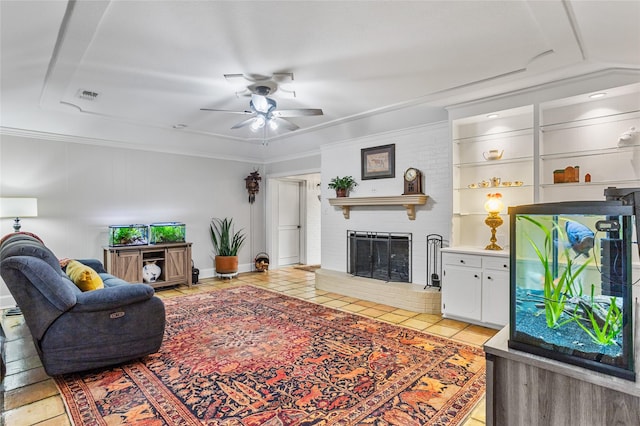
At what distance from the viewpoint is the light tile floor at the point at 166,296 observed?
2.14 m

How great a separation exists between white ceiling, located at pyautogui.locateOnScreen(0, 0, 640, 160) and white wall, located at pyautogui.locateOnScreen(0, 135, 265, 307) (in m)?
0.80

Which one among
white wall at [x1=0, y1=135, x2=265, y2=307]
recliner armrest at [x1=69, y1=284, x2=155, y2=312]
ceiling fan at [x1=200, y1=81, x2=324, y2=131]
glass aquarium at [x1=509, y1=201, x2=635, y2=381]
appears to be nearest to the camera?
glass aquarium at [x1=509, y1=201, x2=635, y2=381]

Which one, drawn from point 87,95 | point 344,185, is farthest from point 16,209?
point 344,185

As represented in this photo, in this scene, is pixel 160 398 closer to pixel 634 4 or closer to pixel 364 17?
pixel 364 17

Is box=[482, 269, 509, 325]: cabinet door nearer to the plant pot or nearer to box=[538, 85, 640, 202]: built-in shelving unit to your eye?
box=[538, 85, 640, 202]: built-in shelving unit

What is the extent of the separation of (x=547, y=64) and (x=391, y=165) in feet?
7.70

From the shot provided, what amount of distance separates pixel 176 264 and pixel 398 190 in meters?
3.83

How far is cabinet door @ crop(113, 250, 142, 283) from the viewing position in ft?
16.9

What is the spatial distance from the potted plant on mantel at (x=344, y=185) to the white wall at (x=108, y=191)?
8.16 feet

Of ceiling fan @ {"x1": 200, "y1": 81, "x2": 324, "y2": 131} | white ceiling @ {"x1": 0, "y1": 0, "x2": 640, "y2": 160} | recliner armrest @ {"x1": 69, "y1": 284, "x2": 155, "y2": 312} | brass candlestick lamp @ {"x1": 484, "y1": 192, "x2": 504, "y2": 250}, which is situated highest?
white ceiling @ {"x1": 0, "y1": 0, "x2": 640, "y2": 160}

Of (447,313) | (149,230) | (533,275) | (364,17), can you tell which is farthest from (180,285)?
(533,275)

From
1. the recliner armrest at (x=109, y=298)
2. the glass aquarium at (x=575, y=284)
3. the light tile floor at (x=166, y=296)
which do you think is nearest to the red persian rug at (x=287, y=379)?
the light tile floor at (x=166, y=296)

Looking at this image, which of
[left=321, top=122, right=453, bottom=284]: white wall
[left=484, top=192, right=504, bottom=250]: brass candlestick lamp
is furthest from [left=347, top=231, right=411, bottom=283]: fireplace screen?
[left=484, top=192, right=504, bottom=250]: brass candlestick lamp

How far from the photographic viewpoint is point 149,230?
5684mm
